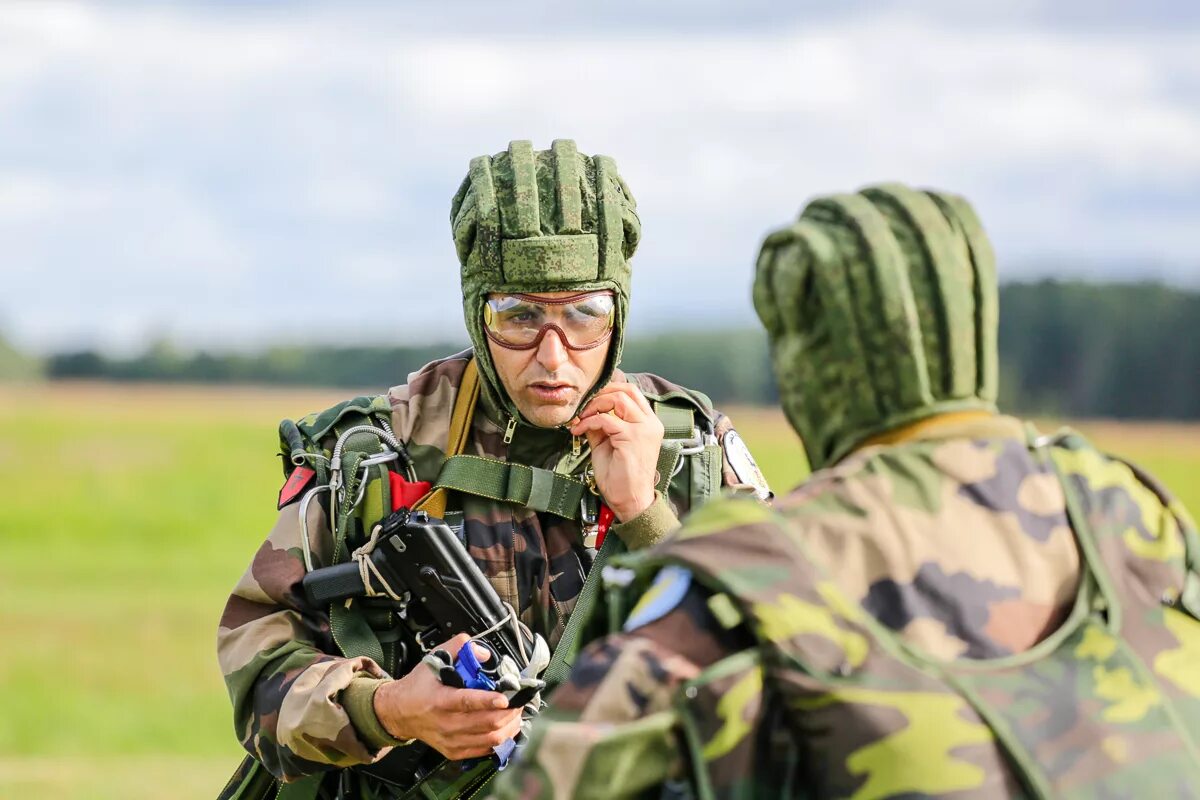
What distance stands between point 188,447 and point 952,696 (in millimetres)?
62725

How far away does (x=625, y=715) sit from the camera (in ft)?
10.5

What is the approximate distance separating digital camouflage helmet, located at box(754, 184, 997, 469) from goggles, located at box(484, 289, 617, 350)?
6.52 feet

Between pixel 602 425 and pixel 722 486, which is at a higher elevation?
pixel 602 425

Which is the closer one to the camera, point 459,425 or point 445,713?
A: point 445,713

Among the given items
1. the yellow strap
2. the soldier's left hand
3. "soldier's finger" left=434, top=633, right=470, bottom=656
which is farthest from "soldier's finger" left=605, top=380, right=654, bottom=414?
"soldier's finger" left=434, top=633, right=470, bottom=656

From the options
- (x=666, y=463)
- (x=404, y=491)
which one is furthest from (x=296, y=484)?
(x=666, y=463)

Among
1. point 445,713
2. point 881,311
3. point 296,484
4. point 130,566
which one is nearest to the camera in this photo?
point 881,311

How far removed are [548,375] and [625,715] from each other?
236cm

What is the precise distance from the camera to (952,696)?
3.17m

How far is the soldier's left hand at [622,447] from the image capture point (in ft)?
17.7

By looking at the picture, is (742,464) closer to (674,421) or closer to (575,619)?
(674,421)

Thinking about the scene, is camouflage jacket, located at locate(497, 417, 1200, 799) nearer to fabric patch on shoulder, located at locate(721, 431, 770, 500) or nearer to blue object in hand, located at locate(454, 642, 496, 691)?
blue object in hand, located at locate(454, 642, 496, 691)

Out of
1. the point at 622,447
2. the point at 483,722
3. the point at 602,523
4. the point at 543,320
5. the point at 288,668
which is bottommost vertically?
the point at 483,722

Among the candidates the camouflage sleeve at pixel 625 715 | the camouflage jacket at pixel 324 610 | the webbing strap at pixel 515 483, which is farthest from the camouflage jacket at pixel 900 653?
the webbing strap at pixel 515 483
